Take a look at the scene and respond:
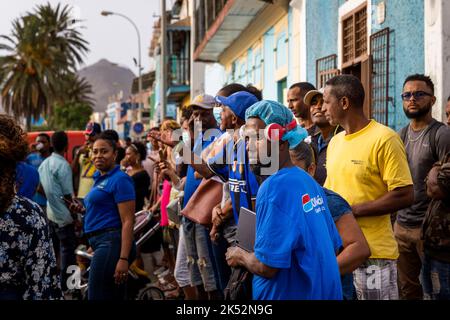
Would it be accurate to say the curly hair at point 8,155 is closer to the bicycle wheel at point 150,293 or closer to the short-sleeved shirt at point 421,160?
the short-sleeved shirt at point 421,160

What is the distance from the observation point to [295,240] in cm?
304

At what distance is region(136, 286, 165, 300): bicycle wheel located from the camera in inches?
312

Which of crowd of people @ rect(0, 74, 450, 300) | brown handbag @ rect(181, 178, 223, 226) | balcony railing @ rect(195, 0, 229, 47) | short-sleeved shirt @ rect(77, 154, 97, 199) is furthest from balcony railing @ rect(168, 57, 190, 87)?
brown handbag @ rect(181, 178, 223, 226)

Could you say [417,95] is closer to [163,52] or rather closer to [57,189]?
[57,189]

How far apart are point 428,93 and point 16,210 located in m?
3.42

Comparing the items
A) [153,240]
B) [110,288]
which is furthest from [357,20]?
[110,288]

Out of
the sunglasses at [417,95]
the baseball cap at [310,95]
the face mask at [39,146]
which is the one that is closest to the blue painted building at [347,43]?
the sunglasses at [417,95]

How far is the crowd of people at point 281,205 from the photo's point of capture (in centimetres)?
308

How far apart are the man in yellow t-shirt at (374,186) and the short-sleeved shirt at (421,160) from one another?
86cm

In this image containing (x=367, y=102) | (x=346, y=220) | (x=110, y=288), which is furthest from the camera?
(x=367, y=102)

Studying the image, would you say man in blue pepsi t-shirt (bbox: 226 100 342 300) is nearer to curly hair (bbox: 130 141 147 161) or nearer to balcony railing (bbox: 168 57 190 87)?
curly hair (bbox: 130 141 147 161)

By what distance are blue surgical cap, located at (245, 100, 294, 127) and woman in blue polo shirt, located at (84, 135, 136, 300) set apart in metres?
2.66
